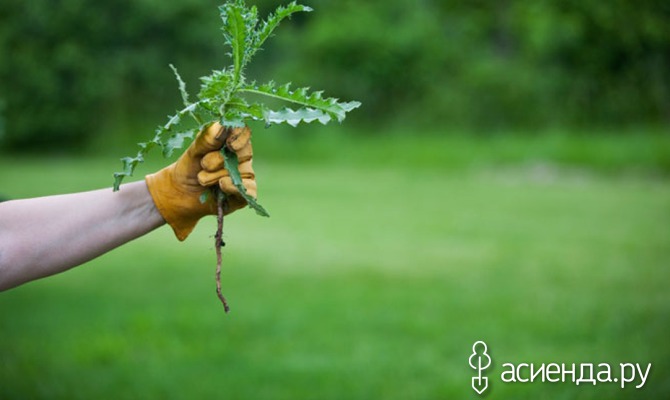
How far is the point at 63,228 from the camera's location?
8.96 ft

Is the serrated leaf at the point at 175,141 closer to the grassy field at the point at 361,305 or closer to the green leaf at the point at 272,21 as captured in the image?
the green leaf at the point at 272,21

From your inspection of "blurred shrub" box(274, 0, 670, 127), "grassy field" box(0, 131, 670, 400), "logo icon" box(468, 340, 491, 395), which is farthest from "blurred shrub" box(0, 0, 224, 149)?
"logo icon" box(468, 340, 491, 395)

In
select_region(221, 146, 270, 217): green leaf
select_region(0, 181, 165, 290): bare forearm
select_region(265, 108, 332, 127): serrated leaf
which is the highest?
select_region(265, 108, 332, 127): serrated leaf

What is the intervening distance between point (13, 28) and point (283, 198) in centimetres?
684

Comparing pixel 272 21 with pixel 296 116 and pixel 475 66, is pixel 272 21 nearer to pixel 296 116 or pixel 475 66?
pixel 296 116

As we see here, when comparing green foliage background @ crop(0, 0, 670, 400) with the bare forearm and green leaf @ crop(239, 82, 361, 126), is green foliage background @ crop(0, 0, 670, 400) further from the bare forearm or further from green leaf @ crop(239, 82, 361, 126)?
green leaf @ crop(239, 82, 361, 126)

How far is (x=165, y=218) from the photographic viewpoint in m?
2.83

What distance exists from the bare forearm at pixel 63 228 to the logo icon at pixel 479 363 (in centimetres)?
348

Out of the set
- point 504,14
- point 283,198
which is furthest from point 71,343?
point 504,14

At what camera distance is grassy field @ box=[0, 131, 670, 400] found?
6.03 m

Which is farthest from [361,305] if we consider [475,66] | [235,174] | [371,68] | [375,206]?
[371,68]

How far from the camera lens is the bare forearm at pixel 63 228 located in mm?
2691

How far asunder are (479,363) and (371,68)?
22.4 m

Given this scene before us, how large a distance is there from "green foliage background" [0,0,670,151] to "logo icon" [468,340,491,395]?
55.2 feet
